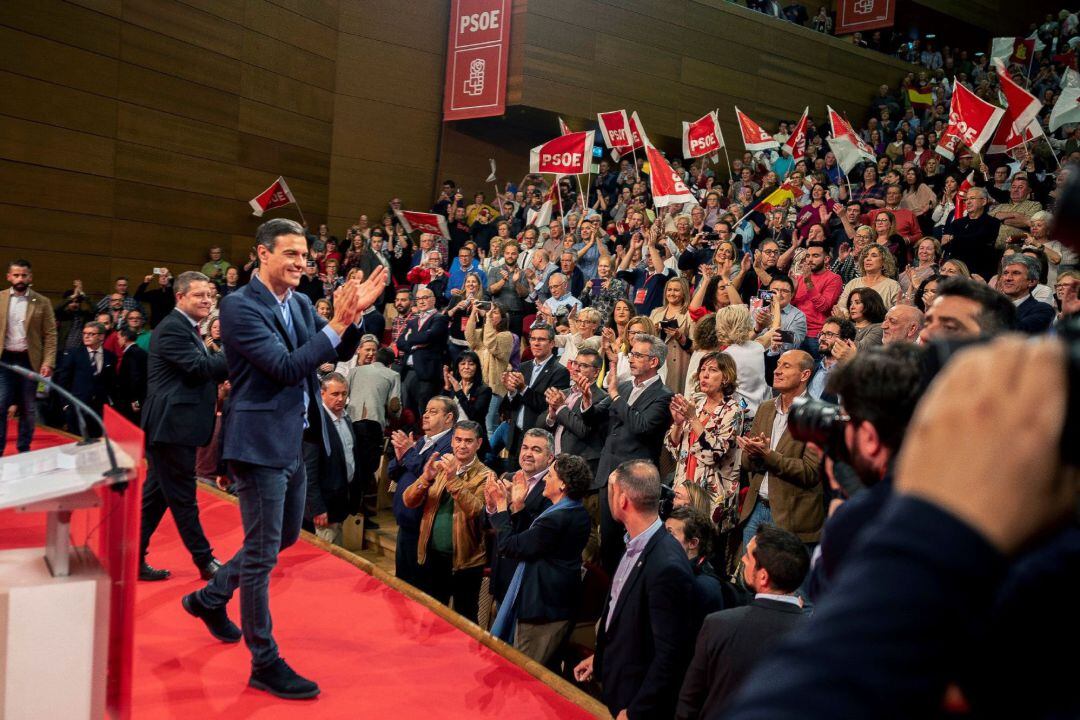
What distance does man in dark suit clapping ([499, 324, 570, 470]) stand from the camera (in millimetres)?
5891

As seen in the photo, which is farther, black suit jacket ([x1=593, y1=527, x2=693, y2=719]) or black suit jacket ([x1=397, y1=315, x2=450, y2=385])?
black suit jacket ([x1=397, y1=315, x2=450, y2=385])

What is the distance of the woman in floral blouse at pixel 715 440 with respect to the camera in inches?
171

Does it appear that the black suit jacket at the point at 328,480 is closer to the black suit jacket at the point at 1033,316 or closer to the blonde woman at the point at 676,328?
the blonde woman at the point at 676,328

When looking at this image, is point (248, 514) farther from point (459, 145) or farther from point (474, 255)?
point (459, 145)

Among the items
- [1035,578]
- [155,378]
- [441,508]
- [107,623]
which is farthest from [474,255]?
[1035,578]

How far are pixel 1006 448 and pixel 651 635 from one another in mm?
2776

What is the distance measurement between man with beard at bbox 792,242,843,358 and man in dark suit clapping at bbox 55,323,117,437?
5.92 meters

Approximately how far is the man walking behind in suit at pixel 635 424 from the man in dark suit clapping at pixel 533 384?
1.02m

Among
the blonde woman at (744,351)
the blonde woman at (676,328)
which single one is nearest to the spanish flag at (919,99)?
the blonde woman at (676,328)

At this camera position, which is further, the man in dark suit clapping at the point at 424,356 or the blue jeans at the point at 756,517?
the man in dark suit clapping at the point at 424,356

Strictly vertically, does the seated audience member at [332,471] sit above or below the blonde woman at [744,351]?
below

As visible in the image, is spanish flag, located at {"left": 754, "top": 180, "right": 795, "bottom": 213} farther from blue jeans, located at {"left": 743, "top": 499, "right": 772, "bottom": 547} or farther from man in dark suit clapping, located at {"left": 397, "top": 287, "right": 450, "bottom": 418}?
blue jeans, located at {"left": 743, "top": 499, "right": 772, "bottom": 547}

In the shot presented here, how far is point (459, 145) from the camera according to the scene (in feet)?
43.8

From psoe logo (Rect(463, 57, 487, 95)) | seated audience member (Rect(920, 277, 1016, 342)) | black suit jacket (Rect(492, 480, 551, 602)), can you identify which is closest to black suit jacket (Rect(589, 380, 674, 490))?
black suit jacket (Rect(492, 480, 551, 602))
